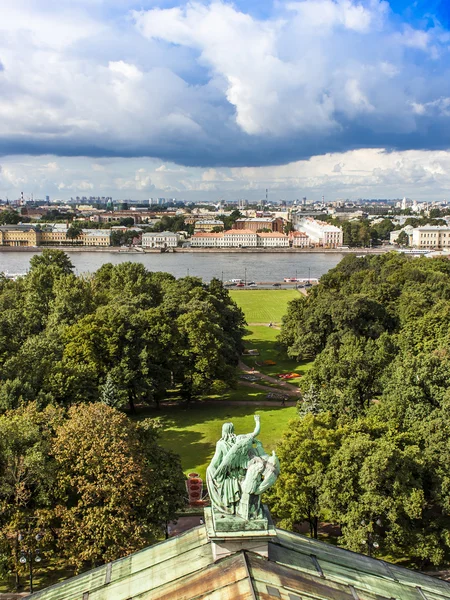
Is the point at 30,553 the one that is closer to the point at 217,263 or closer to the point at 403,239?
the point at 217,263

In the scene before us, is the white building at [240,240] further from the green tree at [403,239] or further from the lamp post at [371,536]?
the lamp post at [371,536]

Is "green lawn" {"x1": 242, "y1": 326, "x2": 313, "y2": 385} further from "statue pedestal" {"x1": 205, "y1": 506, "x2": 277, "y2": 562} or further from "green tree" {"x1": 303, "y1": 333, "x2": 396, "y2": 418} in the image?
"statue pedestal" {"x1": 205, "y1": 506, "x2": 277, "y2": 562}

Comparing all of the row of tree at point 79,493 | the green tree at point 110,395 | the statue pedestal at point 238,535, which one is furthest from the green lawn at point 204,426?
the statue pedestal at point 238,535

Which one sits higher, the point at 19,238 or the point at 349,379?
the point at 19,238

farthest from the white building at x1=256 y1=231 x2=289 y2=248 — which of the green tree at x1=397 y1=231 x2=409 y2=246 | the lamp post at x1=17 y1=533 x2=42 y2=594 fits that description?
the lamp post at x1=17 y1=533 x2=42 y2=594

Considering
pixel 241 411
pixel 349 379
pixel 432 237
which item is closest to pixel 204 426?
pixel 241 411

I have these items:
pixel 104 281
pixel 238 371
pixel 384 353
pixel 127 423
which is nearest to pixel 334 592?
pixel 127 423
